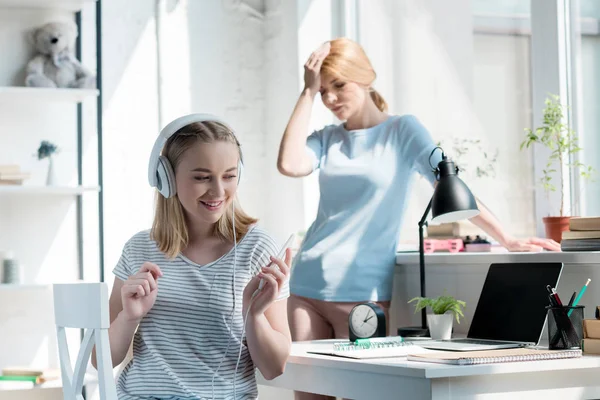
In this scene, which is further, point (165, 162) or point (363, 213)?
point (363, 213)

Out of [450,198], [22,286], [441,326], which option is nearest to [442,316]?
[441,326]

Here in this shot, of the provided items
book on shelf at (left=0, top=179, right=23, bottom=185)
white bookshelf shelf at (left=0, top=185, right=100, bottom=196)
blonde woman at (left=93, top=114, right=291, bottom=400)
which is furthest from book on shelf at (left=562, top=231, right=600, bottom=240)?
book on shelf at (left=0, top=179, right=23, bottom=185)

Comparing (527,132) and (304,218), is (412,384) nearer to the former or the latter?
(527,132)

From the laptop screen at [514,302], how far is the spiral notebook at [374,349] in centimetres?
24

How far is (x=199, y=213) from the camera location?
1899 mm

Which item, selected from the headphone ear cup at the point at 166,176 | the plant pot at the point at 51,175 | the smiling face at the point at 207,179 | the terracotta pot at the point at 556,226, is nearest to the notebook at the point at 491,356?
the smiling face at the point at 207,179

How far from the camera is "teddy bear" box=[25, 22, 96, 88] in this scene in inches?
147

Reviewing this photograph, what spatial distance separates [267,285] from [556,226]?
1365 mm

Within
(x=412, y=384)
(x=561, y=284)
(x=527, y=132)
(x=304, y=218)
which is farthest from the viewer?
(x=304, y=218)

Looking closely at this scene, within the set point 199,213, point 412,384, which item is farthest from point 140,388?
point 412,384

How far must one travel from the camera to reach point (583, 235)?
247cm

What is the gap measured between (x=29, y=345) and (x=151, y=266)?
7.50 ft

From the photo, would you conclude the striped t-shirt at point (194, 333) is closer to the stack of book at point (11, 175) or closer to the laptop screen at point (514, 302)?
the laptop screen at point (514, 302)

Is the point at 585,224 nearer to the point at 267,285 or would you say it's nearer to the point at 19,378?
the point at 267,285
